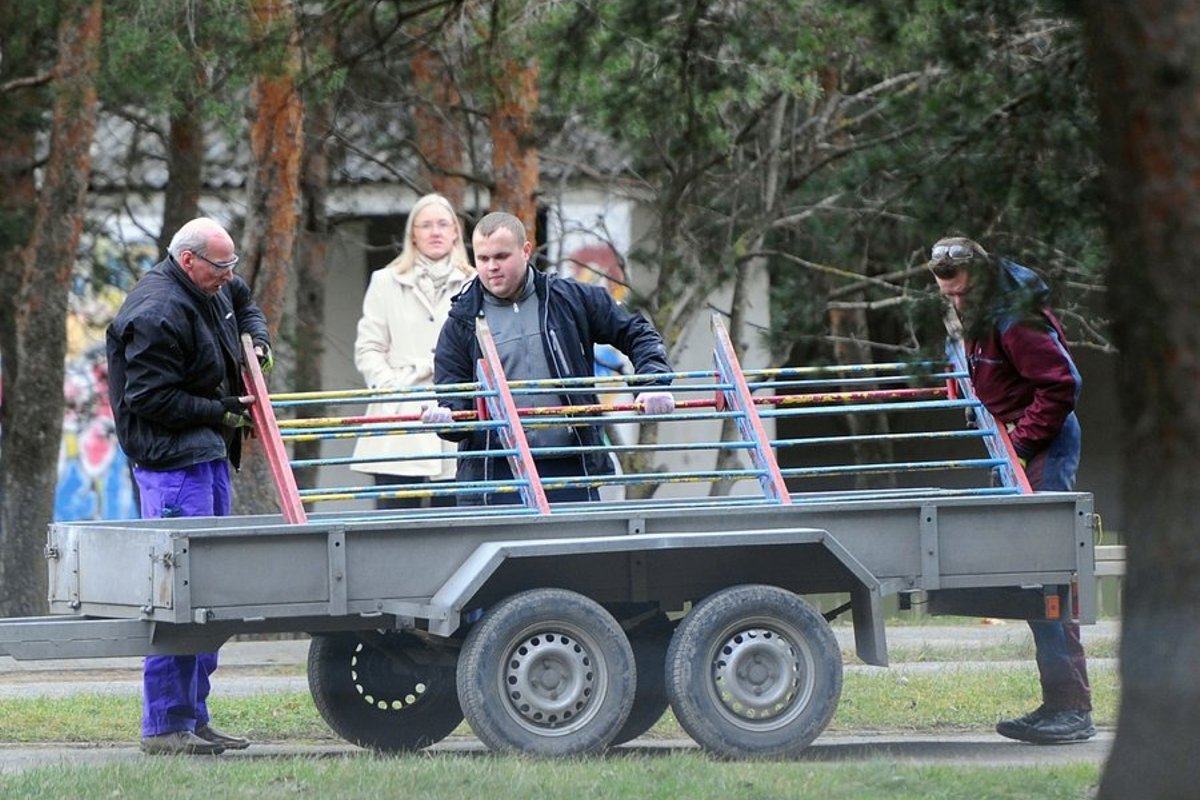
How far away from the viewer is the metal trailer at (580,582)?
7.88m

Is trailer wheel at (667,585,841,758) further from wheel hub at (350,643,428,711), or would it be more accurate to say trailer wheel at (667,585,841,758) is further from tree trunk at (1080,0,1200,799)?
tree trunk at (1080,0,1200,799)

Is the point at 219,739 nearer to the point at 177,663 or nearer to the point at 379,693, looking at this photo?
the point at 177,663

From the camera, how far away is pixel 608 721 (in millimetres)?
8039

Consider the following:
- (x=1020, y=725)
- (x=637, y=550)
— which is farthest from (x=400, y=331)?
(x=1020, y=725)

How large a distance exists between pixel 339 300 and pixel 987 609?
17.0 m

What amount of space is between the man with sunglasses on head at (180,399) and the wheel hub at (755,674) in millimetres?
2143

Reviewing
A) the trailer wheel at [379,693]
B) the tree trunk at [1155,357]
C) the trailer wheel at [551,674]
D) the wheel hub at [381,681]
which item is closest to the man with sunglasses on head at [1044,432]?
the trailer wheel at [551,674]

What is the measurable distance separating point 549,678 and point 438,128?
33.8 ft

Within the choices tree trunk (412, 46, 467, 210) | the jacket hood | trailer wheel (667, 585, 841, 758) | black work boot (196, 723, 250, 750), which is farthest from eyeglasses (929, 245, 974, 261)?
tree trunk (412, 46, 467, 210)

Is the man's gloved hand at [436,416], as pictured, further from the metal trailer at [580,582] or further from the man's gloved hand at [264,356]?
the man's gloved hand at [264,356]

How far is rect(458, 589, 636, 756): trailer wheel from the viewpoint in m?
7.92

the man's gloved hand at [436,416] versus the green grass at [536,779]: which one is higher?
the man's gloved hand at [436,416]

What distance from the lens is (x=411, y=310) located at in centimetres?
1127

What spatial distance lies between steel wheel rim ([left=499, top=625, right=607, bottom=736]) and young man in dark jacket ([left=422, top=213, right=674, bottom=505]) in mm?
982
